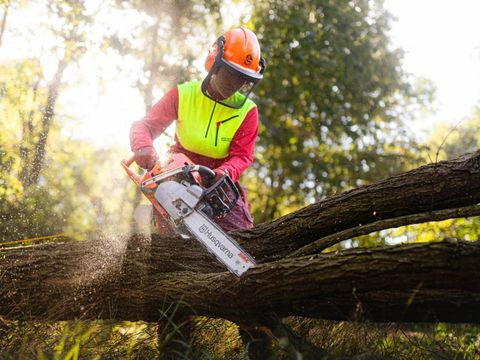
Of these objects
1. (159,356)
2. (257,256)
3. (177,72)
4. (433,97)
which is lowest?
(159,356)

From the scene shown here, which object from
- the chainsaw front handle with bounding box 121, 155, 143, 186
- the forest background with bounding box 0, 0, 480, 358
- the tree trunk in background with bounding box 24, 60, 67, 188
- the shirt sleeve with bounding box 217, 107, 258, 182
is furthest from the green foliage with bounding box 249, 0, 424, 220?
the chainsaw front handle with bounding box 121, 155, 143, 186

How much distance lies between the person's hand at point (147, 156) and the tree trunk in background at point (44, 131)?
13.3ft

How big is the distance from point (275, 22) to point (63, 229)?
555 centimetres

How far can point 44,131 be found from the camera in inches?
319

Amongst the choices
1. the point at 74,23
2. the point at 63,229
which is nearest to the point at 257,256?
the point at 63,229

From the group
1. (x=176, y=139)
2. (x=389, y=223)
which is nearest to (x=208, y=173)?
(x=176, y=139)

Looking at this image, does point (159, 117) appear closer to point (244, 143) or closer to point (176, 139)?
point (176, 139)

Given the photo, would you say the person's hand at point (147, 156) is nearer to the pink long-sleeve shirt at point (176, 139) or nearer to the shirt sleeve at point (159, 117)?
the pink long-sleeve shirt at point (176, 139)

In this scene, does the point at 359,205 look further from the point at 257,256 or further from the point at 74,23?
the point at 74,23

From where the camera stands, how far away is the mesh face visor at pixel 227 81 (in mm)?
3668

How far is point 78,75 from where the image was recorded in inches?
412

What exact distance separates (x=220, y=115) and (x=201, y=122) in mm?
162

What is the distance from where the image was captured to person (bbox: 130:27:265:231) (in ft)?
12.2

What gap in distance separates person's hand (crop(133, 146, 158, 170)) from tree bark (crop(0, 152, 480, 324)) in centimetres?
54
